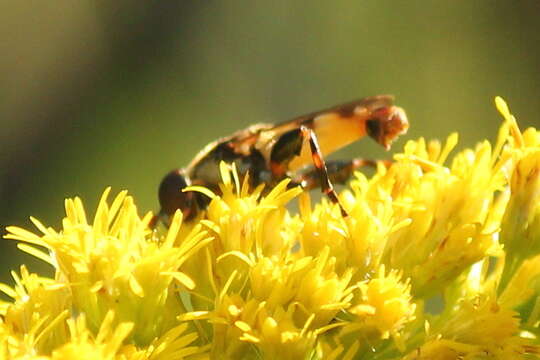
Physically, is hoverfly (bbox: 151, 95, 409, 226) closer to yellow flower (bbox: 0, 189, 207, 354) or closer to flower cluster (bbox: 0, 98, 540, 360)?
flower cluster (bbox: 0, 98, 540, 360)

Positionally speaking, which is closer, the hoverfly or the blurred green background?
the hoverfly

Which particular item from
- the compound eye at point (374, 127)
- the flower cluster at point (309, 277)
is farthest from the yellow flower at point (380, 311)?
the compound eye at point (374, 127)

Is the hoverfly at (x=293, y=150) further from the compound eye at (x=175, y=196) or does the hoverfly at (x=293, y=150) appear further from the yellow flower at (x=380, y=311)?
the yellow flower at (x=380, y=311)

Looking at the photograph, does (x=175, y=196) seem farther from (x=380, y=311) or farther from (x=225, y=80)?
(x=225, y=80)

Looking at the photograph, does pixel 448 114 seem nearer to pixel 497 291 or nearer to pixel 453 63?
pixel 453 63

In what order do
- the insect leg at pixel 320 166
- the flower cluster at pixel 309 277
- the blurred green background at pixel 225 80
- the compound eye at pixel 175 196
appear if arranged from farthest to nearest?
1. the blurred green background at pixel 225 80
2. the compound eye at pixel 175 196
3. the insect leg at pixel 320 166
4. the flower cluster at pixel 309 277

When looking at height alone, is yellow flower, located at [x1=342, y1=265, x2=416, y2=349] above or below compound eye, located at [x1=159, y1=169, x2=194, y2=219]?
below

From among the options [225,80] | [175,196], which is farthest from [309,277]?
[225,80]

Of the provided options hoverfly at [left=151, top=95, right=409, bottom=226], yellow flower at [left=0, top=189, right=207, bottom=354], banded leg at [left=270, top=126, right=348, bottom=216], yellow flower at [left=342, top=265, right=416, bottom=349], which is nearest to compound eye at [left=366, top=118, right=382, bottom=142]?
hoverfly at [left=151, top=95, right=409, bottom=226]

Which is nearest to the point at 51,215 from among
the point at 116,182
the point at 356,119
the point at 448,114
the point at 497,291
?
the point at 116,182
